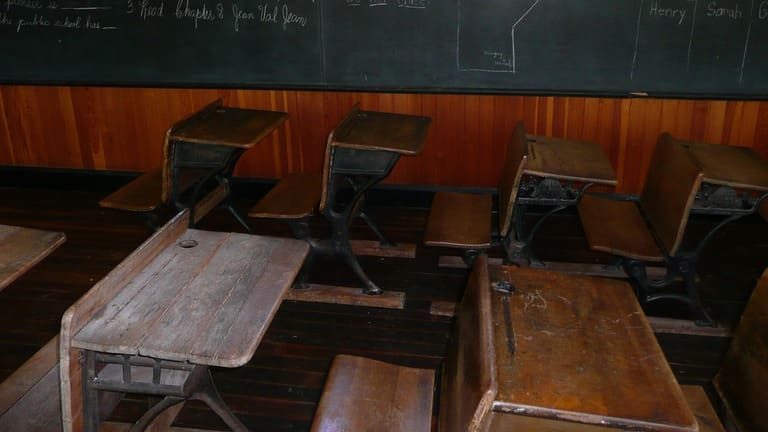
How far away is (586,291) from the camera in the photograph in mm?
1973

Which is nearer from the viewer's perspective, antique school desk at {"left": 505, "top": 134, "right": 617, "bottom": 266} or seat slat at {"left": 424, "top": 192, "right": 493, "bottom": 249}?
antique school desk at {"left": 505, "top": 134, "right": 617, "bottom": 266}

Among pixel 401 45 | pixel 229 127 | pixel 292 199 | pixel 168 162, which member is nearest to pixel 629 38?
pixel 401 45

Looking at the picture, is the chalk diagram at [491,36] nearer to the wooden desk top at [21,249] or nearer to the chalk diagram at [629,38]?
the chalk diagram at [629,38]

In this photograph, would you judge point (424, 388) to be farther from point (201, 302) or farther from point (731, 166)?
point (731, 166)

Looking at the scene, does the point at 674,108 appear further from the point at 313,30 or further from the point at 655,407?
the point at 655,407

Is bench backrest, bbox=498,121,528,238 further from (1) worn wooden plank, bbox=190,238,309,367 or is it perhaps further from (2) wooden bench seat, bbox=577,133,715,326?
(1) worn wooden plank, bbox=190,238,309,367

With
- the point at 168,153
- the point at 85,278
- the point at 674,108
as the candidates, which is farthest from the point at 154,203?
the point at 674,108

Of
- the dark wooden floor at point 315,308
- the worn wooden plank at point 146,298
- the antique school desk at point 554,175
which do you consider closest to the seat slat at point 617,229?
the antique school desk at point 554,175

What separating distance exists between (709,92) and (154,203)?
3115mm

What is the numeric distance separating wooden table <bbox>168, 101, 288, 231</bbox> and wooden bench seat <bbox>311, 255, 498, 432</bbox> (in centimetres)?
147

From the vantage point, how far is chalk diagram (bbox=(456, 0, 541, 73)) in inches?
168

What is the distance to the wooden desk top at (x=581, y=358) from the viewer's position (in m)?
1.50

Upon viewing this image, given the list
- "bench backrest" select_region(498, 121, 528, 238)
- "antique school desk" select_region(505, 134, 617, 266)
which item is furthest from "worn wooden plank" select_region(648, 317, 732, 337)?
"bench backrest" select_region(498, 121, 528, 238)

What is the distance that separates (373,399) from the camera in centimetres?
215
